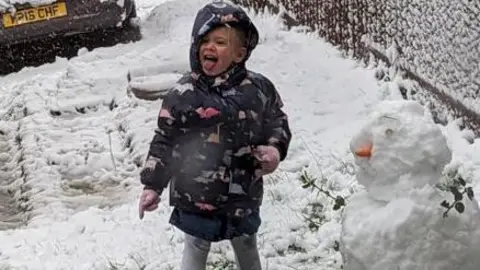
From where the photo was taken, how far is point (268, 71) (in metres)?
7.52

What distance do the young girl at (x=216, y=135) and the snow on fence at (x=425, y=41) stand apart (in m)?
2.09

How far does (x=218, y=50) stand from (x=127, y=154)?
313 cm

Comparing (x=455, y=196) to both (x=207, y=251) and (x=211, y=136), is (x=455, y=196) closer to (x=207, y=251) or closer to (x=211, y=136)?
(x=211, y=136)

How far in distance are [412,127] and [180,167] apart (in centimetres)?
94

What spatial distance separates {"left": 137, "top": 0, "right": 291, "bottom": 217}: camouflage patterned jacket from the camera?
364 centimetres

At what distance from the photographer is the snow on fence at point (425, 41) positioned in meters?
5.50

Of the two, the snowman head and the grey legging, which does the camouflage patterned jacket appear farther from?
the snowman head

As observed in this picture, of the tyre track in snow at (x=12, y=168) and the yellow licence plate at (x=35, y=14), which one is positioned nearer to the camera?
the tyre track in snow at (x=12, y=168)

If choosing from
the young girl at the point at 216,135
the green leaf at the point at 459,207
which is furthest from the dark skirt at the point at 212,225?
the green leaf at the point at 459,207

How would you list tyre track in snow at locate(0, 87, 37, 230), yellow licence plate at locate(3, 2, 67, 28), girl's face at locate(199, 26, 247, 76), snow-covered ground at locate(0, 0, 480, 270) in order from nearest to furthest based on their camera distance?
1. girl's face at locate(199, 26, 247, 76)
2. snow-covered ground at locate(0, 0, 480, 270)
3. tyre track in snow at locate(0, 87, 37, 230)
4. yellow licence plate at locate(3, 2, 67, 28)

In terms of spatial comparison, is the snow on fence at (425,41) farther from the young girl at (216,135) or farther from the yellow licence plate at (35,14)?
the yellow licence plate at (35,14)

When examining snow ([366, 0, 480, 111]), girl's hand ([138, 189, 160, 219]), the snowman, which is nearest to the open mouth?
girl's hand ([138, 189, 160, 219])

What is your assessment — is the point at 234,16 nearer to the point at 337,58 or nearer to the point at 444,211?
the point at 444,211

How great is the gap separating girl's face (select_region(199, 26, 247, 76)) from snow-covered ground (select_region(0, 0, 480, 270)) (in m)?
1.24
